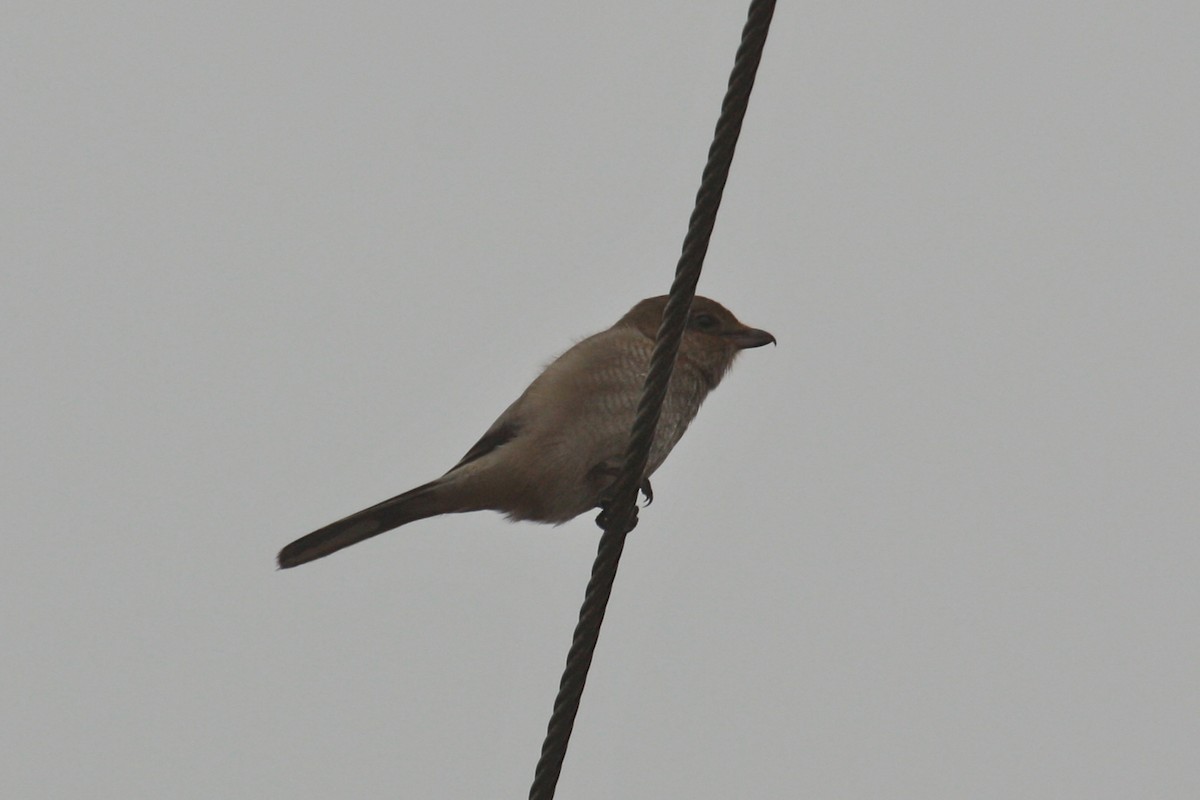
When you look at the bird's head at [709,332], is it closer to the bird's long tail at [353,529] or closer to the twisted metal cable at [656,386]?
the bird's long tail at [353,529]

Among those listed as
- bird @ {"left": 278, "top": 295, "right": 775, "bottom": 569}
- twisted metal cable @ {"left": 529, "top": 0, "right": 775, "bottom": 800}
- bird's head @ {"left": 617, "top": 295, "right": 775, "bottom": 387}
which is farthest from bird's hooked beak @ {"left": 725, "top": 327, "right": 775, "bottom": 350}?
twisted metal cable @ {"left": 529, "top": 0, "right": 775, "bottom": 800}

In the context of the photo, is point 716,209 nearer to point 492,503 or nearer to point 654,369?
point 654,369

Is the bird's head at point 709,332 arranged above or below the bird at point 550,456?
above

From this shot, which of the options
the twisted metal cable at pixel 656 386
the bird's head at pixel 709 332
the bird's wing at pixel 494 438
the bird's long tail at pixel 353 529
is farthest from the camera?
the bird's head at pixel 709 332

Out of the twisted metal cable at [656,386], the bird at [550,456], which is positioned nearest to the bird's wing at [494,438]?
the bird at [550,456]

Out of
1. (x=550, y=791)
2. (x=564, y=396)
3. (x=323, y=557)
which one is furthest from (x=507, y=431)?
(x=550, y=791)

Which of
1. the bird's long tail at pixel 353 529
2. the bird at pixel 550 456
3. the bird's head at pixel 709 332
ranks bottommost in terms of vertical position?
the bird's long tail at pixel 353 529

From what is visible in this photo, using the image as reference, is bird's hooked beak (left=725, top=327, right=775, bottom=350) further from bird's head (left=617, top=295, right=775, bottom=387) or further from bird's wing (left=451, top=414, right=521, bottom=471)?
bird's wing (left=451, top=414, right=521, bottom=471)

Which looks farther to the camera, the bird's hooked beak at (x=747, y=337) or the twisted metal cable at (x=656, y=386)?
the bird's hooked beak at (x=747, y=337)

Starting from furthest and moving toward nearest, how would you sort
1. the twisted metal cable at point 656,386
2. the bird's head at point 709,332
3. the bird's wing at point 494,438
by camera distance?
the bird's head at point 709,332, the bird's wing at point 494,438, the twisted metal cable at point 656,386
